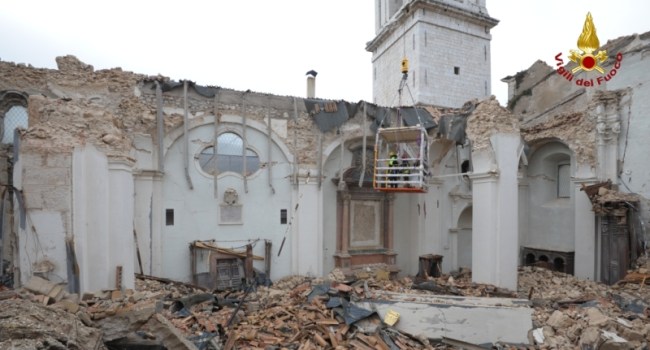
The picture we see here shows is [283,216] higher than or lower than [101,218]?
lower

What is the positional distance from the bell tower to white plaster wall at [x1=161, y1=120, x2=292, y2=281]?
11009 millimetres

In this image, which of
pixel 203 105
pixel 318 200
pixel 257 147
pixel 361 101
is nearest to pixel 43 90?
pixel 203 105

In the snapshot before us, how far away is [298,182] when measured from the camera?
12.2 metres

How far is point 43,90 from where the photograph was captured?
381 inches

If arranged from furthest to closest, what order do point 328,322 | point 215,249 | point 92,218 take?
point 215,249, point 92,218, point 328,322

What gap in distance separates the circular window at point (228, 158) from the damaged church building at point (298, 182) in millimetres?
46

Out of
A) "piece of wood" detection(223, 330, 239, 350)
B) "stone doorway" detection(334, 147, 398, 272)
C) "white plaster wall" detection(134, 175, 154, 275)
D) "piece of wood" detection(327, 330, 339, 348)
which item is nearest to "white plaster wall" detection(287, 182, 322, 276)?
"stone doorway" detection(334, 147, 398, 272)

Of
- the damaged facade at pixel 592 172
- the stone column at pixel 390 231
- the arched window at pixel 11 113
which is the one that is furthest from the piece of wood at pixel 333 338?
the arched window at pixel 11 113

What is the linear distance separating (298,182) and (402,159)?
3743mm

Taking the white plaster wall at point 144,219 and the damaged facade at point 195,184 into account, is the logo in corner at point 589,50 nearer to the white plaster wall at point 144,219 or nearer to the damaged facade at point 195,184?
the damaged facade at point 195,184

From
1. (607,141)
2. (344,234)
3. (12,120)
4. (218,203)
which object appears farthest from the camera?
(344,234)

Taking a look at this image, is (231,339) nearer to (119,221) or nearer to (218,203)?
(119,221)

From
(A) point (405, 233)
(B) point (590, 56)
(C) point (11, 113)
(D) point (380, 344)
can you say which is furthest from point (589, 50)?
(C) point (11, 113)

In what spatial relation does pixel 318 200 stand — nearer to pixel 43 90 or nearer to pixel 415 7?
pixel 43 90
